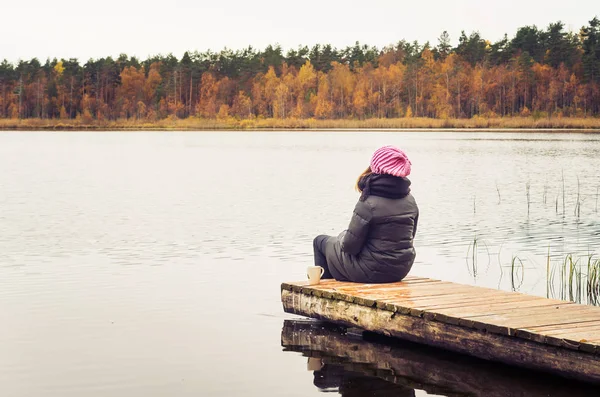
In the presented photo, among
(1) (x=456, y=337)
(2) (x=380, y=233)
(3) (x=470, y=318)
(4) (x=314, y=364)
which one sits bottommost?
(4) (x=314, y=364)

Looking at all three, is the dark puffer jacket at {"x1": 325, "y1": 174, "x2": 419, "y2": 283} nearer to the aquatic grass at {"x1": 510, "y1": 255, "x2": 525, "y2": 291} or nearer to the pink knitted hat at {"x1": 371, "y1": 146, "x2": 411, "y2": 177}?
the pink knitted hat at {"x1": 371, "y1": 146, "x2": 411, "y2": 177}

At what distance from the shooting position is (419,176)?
3538cm

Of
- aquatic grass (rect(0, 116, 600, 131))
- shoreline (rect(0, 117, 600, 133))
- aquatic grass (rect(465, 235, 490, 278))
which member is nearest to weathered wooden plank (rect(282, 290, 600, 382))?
aquatic grass (rect(465, 235, 490, 278))

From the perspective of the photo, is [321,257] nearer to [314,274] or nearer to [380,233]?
[314,274]

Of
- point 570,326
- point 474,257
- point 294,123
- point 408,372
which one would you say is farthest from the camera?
point 294,123

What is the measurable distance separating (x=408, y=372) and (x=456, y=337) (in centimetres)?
52

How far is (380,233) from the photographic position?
29.4 ft

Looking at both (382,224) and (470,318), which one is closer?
(470,318)

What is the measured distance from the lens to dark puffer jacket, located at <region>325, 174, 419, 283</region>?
29.2ft

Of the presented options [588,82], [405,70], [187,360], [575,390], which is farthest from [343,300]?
[405,70]

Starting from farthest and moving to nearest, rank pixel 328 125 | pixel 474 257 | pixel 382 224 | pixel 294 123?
pixel 294 123 → pixel 328 125 → pixel 474 257 → pixel 382 224

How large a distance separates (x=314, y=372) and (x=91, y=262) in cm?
699

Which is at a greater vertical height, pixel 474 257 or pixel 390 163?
pixel 390 163

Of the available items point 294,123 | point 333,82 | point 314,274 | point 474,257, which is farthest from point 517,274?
point 333,82
